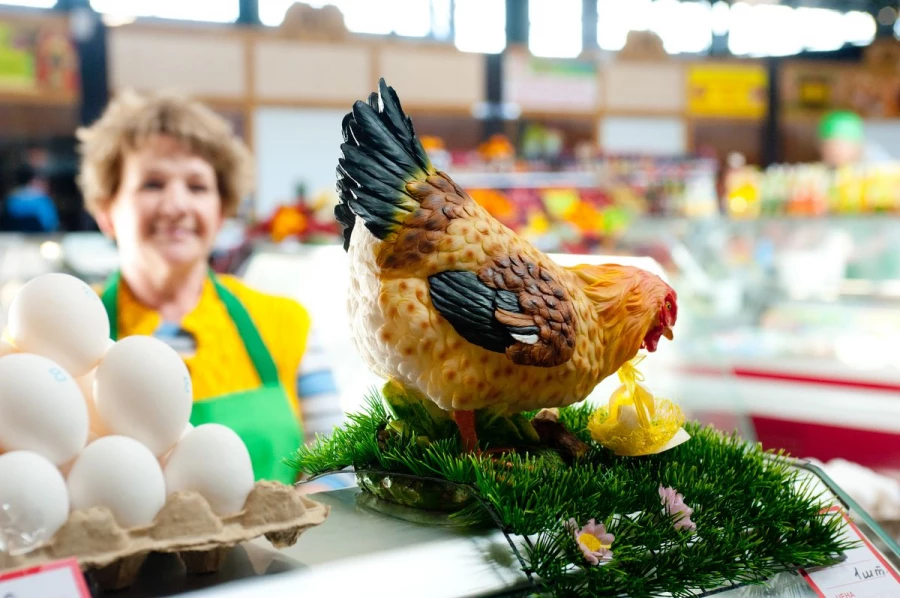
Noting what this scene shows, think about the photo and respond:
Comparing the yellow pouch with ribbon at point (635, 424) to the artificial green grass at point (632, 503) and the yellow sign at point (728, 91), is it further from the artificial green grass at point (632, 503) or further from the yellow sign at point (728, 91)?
the yellow sign at point (728, 91)

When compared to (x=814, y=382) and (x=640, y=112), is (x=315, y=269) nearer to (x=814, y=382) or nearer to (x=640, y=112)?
(x=814, y=382)

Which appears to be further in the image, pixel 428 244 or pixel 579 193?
pixel 579 193

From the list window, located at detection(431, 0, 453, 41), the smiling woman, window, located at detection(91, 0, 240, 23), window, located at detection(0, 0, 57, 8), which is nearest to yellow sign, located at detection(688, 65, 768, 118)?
window, located at detection(431, 0, 453, 41)

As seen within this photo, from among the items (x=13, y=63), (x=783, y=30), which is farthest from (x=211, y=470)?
(x=783, y=30)

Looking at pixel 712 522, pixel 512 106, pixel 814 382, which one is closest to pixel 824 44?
pixel 512 106

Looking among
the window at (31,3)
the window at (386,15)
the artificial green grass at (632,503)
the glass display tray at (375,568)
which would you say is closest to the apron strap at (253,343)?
the artificial green grass at (632,503)

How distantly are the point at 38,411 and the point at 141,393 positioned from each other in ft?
0.24

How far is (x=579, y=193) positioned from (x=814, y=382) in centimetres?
275

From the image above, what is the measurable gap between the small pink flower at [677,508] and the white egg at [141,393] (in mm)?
428

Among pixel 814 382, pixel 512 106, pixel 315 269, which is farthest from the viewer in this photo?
pixel 512 106

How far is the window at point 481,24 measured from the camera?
27.2 ft

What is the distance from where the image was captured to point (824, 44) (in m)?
10.3

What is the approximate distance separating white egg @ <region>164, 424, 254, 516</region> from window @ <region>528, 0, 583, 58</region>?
8463mm

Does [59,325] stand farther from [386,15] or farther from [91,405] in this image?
[386,15]
